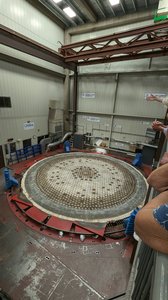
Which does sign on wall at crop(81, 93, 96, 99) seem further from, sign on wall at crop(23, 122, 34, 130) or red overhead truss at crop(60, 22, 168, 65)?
sign on wall at crop(23, 122, 34, 130)

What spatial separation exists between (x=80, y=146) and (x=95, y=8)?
208 inches

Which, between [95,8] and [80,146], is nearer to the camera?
[95,8]

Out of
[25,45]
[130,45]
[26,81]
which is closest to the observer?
[25,45]

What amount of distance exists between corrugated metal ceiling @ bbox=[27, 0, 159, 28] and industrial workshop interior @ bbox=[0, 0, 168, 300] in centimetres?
4

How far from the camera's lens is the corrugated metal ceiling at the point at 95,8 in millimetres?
4836

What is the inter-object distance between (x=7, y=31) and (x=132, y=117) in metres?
5.01

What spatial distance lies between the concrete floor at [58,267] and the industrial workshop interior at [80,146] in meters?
0.01

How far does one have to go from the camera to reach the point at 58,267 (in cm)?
203

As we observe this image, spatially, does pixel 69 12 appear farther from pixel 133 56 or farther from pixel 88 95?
pixel 88 95

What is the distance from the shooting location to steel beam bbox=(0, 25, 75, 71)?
11.3ft

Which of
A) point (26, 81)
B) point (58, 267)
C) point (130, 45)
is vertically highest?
point (130, 45)

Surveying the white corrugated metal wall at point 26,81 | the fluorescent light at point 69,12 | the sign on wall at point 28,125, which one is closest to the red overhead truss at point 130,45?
the white corrugated metal wall at point 26,81

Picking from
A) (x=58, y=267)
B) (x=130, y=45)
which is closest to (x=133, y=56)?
(x=130, y=45)

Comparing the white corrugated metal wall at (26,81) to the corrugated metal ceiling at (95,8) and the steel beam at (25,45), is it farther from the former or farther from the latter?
the steel beam at (25,45)
